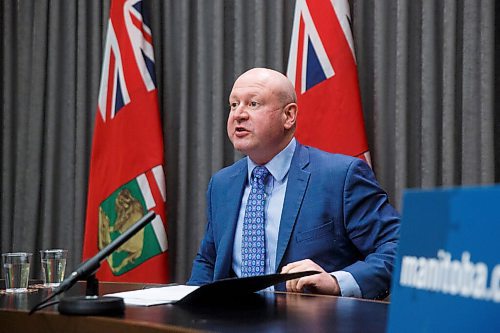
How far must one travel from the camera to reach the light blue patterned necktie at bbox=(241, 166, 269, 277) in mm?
2457

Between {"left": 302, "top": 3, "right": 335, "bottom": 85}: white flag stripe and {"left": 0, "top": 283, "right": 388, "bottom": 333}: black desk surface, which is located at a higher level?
{"left": 302, "top": 3, "right": 335, "bottom": 85}: white flag stripe

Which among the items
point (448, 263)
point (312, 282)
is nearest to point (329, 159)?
point (312, 282)

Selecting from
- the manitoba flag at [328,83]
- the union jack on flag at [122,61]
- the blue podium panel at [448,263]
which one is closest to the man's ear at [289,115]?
the manitoba flag at [328,83]

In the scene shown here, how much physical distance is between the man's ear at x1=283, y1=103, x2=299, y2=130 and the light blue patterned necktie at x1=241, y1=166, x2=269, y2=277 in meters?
0.26

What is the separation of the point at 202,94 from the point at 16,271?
6.59ft

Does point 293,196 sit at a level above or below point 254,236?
above

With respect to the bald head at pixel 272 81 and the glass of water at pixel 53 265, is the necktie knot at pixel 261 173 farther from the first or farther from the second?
the glass of water at pixel 53 265

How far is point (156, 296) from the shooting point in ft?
5.67

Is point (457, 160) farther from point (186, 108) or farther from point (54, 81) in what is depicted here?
point (54, 81)

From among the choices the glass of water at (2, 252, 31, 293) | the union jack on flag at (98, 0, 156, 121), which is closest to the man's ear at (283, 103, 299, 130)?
the glass of water at (2, 252, 31, 293)

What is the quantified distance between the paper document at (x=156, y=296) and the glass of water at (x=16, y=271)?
317 millimetres

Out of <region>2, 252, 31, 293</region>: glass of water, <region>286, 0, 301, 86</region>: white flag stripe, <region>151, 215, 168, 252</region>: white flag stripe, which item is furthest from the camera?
<region>151, 215, 168, 252</region>: white flag stripe

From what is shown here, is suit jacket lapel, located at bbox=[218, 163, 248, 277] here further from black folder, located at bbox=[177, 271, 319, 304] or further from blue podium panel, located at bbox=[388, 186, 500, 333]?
blue podium panel, located at bbox=[388, 186, 500, 333]

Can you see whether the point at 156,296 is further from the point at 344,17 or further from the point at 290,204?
the point at 344,17
